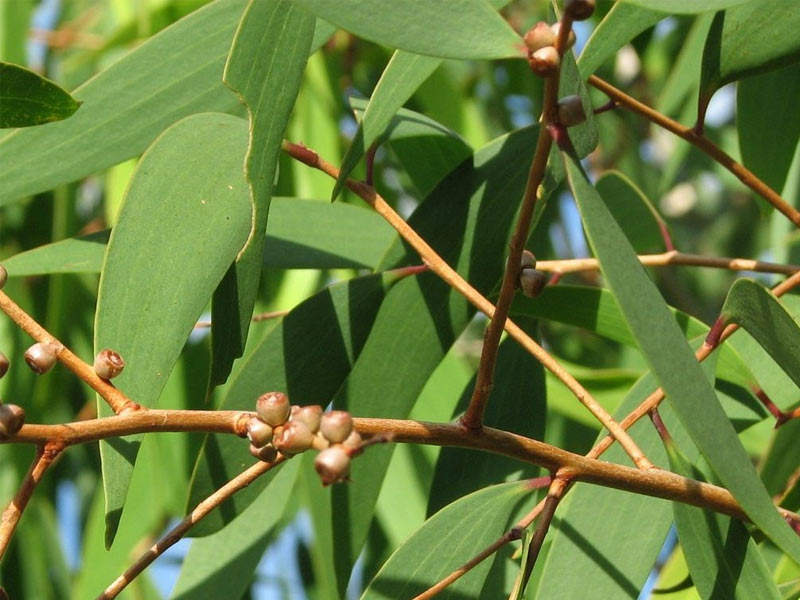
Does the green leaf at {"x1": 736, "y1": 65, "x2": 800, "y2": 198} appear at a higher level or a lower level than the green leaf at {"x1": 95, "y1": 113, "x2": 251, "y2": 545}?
higher

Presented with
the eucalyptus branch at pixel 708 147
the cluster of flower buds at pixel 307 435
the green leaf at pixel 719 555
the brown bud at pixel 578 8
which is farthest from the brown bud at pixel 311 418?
the eucalyptus branch at pixel 708 147

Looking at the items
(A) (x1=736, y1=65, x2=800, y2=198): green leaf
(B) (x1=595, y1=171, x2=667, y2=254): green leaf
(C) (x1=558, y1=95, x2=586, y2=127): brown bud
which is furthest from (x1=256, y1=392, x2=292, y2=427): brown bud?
(B) (x1=595, y1=171, x2=667, y2=254): green leaf

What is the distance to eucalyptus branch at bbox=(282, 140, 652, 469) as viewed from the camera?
739mm

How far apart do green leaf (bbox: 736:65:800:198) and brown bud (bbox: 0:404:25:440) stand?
0.74m

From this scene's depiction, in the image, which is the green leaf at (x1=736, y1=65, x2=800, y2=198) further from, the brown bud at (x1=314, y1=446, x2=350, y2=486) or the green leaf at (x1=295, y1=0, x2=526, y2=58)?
the brown bud at (x1=314, y1=446, x2=350, y2=486)

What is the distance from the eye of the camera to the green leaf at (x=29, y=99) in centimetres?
72

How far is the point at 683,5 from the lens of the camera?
24.2 inches

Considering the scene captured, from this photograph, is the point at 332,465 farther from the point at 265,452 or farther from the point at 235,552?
the point at 235,552

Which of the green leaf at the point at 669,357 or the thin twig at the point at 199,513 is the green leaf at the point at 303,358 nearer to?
the thin twig at the point at 199,513

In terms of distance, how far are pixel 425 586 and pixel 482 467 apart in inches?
7.6

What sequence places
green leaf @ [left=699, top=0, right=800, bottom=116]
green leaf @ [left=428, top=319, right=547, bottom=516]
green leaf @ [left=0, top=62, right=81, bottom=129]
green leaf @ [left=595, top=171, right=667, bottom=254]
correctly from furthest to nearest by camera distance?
green leaf @ [left=595, top=171, right=667, bottom=254], green leaf @ [left=428, top=319, right=547, bottom=516], green leaf @ [left=699, top=0, right=800, bottom=116], green leaf @ [left=0, top=62, right=81, bottom=129]

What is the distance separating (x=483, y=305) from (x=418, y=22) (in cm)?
25

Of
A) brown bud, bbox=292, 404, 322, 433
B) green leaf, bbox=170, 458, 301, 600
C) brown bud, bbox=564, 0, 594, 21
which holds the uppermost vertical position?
brown bud, bbox=564, 0, 594, 21

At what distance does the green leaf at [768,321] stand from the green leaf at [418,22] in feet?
0.82
